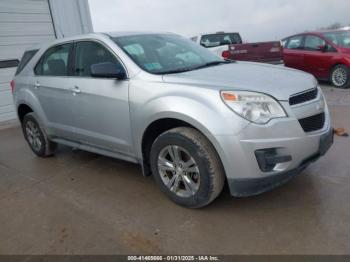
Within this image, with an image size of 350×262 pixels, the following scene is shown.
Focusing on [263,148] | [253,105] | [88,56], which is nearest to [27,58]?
[88,56]

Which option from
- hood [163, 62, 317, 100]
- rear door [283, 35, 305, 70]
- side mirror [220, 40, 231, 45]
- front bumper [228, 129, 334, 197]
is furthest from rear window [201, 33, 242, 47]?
front bumper [228, 129, 334, 197]

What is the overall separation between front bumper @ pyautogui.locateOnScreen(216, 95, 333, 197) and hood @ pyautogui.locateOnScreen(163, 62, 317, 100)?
19cm

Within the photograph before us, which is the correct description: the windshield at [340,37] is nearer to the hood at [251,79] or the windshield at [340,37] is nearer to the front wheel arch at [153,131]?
the hood at [251,79]

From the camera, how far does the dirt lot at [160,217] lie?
2670 mm

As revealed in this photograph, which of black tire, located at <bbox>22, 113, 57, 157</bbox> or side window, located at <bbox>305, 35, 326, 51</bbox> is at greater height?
side window, located at <bbox>305, 35, 326, 51</bbox>

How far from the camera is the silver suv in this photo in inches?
106

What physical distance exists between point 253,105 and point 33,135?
12.0ft

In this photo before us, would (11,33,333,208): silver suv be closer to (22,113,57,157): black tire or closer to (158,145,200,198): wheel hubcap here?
(158,145,200,198): wheel hubcap

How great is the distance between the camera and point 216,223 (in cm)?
294

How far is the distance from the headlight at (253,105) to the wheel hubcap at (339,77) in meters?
6.80

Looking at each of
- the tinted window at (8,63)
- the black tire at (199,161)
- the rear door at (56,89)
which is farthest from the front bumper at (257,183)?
the tinted window at (8,63)

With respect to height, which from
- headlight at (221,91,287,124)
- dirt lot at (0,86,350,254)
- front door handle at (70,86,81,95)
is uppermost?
front door handle at (70,86,81,95)

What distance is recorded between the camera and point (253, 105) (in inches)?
106

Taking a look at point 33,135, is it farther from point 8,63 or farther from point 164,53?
point 8,63
